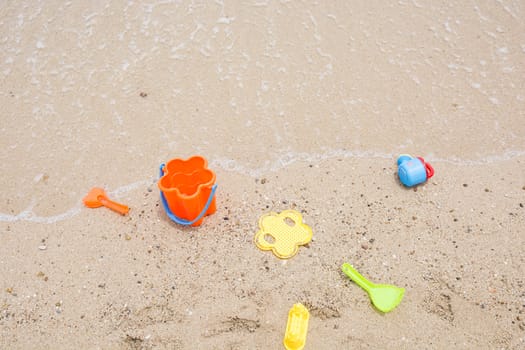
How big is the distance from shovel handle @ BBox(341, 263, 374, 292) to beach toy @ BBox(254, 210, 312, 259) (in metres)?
0.27

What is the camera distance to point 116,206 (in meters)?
2.70

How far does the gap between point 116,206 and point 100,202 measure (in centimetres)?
12

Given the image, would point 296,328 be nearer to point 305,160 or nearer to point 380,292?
point 380,292

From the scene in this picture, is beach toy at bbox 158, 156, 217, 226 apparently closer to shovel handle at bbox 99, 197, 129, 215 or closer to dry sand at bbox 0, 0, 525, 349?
dry sand at bbox 0, 0, 525, 349

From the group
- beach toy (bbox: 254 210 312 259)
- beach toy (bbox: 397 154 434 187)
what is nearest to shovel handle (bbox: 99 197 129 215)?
beach toy (bbox: 254 210 312 259)

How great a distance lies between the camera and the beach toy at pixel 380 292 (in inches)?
88.4

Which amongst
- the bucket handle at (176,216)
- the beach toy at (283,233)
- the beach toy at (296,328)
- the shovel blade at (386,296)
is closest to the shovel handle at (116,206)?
the bucket handle at (176,216)

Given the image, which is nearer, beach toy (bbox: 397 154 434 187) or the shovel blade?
the shovel blade

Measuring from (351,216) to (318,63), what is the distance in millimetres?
1523

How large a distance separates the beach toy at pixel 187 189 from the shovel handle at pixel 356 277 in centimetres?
80

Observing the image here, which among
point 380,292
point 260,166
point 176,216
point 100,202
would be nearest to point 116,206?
point 100,202

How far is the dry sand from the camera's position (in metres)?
2.26

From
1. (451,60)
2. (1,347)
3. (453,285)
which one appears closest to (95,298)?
(1,347)

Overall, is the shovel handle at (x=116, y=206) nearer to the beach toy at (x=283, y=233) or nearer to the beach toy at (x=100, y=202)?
the beach toy at (x=100, y=202)
